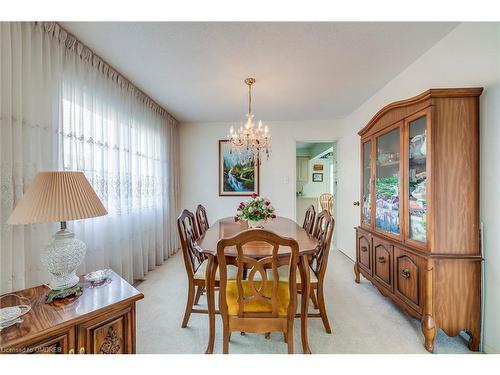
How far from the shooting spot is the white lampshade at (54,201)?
94 cm

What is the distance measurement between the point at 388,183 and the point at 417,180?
0.36 m

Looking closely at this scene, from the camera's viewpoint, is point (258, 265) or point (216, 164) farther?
Result: point (216, 164)

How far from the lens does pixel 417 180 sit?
1.68m

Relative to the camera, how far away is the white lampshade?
37.2 inches

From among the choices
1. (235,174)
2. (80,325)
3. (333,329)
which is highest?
(235,174)

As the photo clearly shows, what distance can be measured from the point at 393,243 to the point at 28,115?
2.99 meters

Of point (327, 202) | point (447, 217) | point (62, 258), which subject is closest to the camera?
point (62, 258)

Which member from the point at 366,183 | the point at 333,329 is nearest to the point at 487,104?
the point at 366,183

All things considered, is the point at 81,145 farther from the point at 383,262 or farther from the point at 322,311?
the point at 383,262

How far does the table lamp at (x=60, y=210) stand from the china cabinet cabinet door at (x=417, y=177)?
2.18 m

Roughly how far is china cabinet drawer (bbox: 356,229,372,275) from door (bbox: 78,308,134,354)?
→ 2234 millimetres

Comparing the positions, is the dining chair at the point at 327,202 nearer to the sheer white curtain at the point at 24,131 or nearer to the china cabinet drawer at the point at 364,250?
the china cabinet drawer at the point at 364,250

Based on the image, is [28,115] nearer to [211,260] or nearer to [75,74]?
[75,74]
